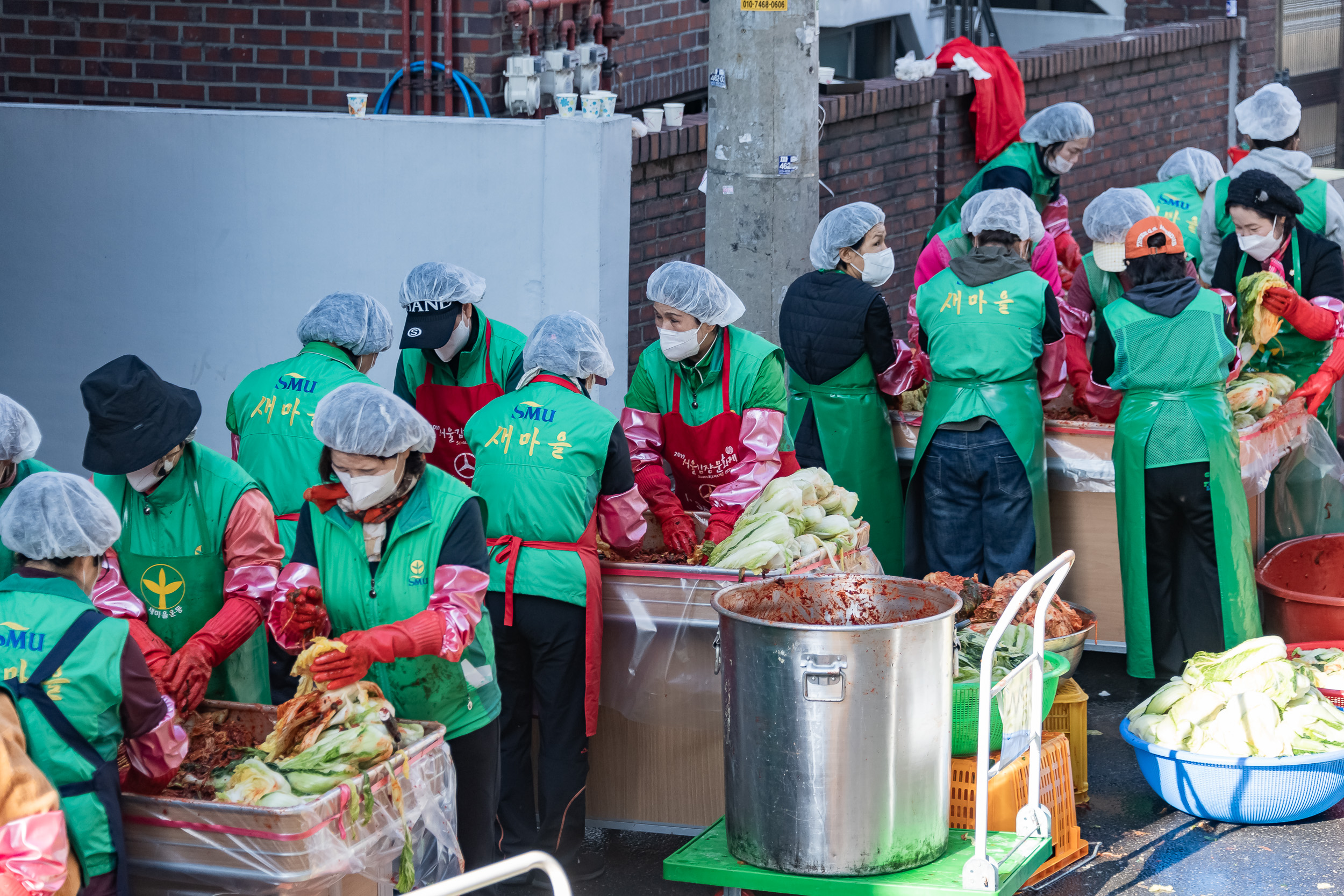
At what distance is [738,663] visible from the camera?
169 inches

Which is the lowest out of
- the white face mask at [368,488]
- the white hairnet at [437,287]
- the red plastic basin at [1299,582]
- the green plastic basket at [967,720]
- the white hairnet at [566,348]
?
the green plastic basket at [967,720]

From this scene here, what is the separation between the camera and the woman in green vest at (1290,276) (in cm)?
720

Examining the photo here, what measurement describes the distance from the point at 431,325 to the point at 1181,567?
3.25 meters

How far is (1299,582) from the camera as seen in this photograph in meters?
7.18

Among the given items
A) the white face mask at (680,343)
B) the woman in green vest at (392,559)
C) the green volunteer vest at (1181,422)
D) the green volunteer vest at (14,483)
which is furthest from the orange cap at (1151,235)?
the green volunteer vest at (14,483)

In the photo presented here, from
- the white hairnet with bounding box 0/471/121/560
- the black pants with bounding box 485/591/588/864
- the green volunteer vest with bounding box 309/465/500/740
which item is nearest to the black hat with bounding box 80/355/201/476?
the green volunteer vest with bounding box 309/465/500/740

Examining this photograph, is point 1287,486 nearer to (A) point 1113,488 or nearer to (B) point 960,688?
(A) point 1113,488

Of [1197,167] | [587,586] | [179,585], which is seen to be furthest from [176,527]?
[1197,167]

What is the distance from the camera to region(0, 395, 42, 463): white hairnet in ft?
14.7

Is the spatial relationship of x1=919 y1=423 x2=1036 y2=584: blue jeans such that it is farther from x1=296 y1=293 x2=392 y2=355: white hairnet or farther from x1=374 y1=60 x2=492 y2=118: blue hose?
x1=374 y1=60 x2=492 y2=118: blue hose

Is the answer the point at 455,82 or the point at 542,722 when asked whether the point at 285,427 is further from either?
the point at 455,82

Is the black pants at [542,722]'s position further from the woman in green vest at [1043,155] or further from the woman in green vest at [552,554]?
the woman in green vest at [1043,155]

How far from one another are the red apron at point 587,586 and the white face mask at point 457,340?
78 centimetres

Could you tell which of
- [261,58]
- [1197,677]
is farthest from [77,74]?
[1197,677]
